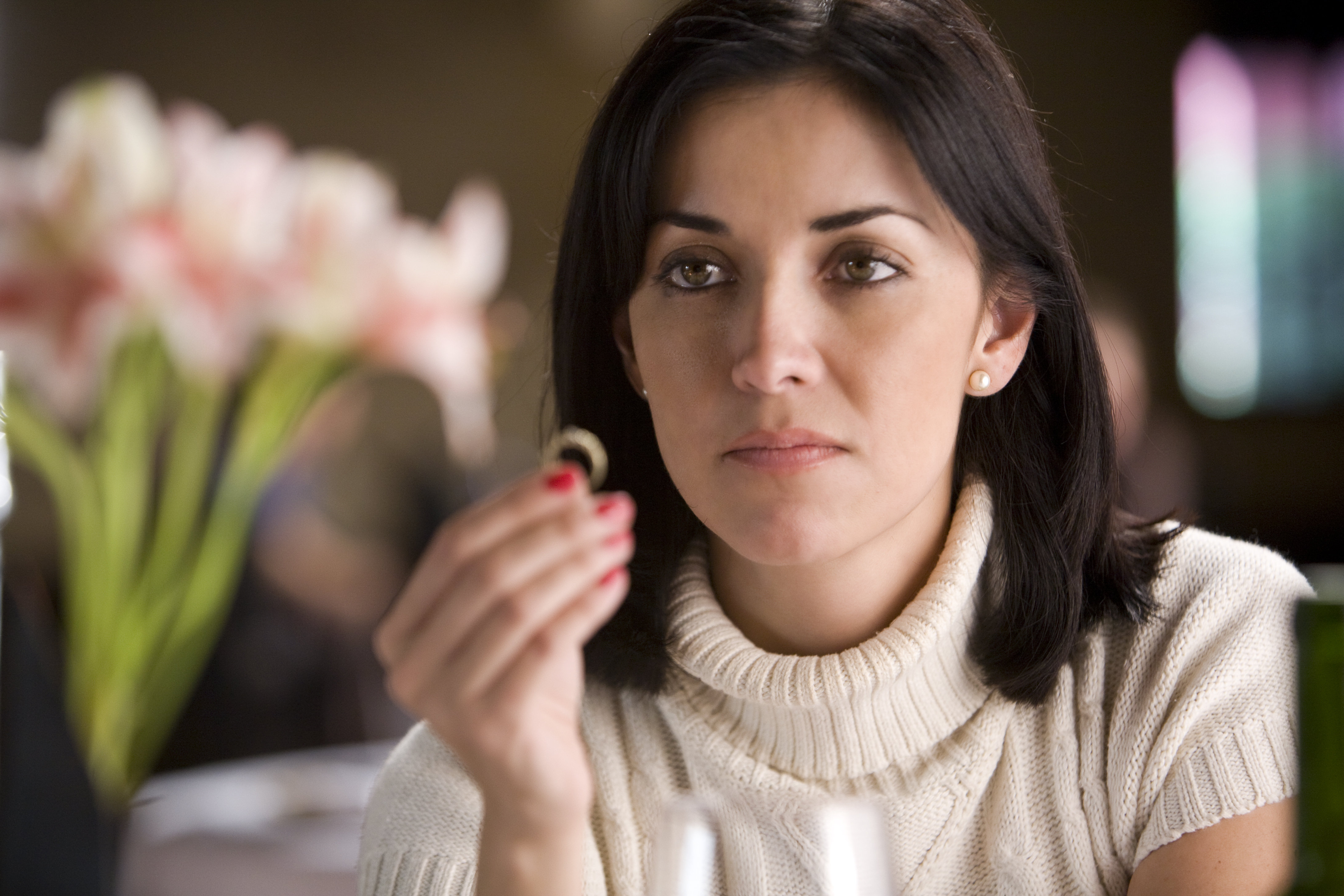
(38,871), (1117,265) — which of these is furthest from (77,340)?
(1117,265)

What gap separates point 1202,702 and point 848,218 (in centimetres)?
49

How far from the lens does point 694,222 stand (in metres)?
0.98

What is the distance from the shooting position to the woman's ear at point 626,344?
44.2 inches

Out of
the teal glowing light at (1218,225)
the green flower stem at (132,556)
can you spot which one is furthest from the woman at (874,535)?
the teal glowing light at (1218,225)

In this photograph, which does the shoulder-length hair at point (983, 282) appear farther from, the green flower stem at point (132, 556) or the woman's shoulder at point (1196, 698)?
the green flower stem at point (132, 556)

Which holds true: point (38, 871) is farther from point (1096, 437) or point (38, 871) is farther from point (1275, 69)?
point (1275, 69)

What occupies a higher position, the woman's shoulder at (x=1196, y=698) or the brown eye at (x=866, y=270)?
the brown eye at (x=866, y=270)

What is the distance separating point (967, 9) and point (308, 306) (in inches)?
34.1

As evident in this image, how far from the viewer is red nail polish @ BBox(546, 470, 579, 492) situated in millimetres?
666

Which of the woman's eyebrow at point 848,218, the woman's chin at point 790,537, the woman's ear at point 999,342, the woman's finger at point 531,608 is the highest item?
the woman's eyebrow at point 848,218

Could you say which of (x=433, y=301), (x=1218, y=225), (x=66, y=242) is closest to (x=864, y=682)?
(x=433, y=301)

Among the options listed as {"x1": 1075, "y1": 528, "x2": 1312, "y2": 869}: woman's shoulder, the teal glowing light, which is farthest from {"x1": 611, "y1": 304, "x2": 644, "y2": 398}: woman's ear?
the teal glowing light

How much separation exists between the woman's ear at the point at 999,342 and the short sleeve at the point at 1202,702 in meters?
0.24

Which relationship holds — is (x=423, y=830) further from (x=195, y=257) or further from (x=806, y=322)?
(x=195, y=257)
